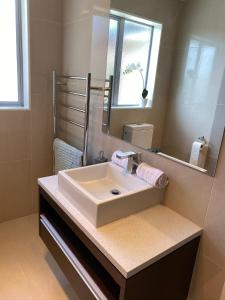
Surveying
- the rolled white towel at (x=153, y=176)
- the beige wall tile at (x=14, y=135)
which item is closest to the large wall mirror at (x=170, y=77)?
A: the rolled white towel at (x=153, y=176)

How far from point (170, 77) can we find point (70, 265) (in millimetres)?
1156

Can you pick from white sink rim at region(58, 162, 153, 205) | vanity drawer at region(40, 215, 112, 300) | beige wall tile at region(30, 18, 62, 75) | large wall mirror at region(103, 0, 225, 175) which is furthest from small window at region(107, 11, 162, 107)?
vanity drawer at region(40, 215, 112, 300)

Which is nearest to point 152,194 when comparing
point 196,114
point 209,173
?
point 209,173

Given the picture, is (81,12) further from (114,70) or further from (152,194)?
(152,194)

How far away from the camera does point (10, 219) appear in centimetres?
226

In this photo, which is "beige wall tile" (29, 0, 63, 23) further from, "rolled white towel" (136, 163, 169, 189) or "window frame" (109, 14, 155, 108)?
"rolled white towel" (136, 163, 169, 189)

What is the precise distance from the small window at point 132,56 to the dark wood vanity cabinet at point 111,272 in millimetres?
835

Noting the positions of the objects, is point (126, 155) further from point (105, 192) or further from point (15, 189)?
point (15, 189)

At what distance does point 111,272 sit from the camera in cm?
94

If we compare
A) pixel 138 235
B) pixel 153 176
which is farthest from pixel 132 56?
pixel 138 235

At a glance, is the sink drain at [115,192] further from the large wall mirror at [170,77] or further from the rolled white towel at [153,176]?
the large wall mirror at [170,77]

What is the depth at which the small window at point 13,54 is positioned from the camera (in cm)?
190

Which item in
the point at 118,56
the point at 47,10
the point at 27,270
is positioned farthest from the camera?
the point at 47,10

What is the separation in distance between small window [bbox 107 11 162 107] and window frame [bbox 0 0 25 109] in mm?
903
